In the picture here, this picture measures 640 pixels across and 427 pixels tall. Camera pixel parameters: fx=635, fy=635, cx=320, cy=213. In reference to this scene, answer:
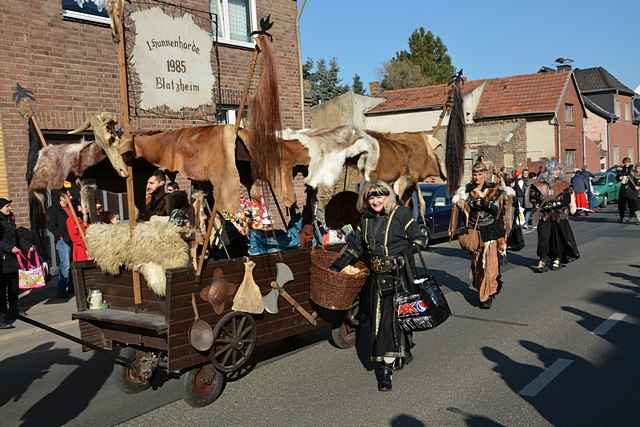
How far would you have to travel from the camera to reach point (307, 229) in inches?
284

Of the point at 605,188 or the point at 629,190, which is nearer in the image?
the point at 629,190

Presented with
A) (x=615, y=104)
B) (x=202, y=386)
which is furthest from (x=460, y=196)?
(x=615, y=104)

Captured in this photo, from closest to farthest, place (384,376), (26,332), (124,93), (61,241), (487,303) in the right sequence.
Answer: (124,93) → (384,376) → (26,332) → (487,303) → (61,241)

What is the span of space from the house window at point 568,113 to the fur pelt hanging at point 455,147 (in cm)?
3200

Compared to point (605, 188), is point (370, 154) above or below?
above

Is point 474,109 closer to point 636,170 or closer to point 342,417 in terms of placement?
point 636,170

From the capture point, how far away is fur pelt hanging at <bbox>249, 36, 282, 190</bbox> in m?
5.32

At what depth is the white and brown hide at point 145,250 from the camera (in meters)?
5.30

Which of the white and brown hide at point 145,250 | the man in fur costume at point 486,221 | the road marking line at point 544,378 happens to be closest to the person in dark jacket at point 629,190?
the man in fur costume at point 486,221

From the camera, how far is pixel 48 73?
11.2m

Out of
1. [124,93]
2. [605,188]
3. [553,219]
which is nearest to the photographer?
[124,93]

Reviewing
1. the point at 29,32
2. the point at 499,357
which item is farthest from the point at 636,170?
the point at 29,32

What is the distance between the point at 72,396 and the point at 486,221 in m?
5.85

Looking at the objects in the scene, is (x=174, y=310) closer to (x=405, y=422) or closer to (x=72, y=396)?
(x=72, y=396)
